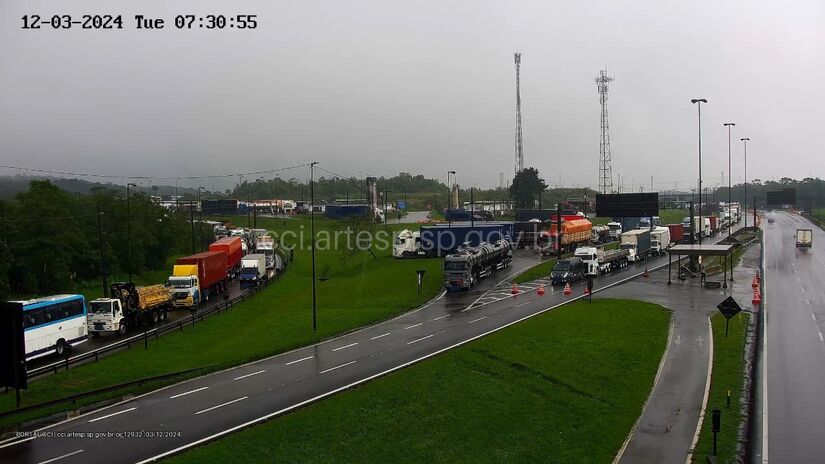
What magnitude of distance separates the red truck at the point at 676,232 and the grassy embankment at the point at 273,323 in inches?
1338

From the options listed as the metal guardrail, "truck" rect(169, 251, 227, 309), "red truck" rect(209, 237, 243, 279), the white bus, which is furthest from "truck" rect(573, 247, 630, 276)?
the white bus

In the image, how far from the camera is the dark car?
1875 inches

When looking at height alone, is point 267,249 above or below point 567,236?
below

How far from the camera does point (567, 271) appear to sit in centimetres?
4788

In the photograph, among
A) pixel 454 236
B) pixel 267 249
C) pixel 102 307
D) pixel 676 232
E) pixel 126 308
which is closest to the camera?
pixel 102 307

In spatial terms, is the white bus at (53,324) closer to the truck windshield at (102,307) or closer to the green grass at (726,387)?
the truck windshield at (102,307)

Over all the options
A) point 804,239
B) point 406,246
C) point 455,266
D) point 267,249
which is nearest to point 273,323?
point 455,266

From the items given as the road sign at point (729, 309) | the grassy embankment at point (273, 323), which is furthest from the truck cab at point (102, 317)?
the road sign at point (729, 309)

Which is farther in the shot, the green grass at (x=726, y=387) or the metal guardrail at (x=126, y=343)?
the metal guardrail at (x=126, y=343)

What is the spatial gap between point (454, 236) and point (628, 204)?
1870cm

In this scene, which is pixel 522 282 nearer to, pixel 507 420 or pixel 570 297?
pixel 570 297

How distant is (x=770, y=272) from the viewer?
173 feet

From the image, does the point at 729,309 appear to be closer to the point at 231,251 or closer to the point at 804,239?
the point at 231,251

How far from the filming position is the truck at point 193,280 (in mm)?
41531
